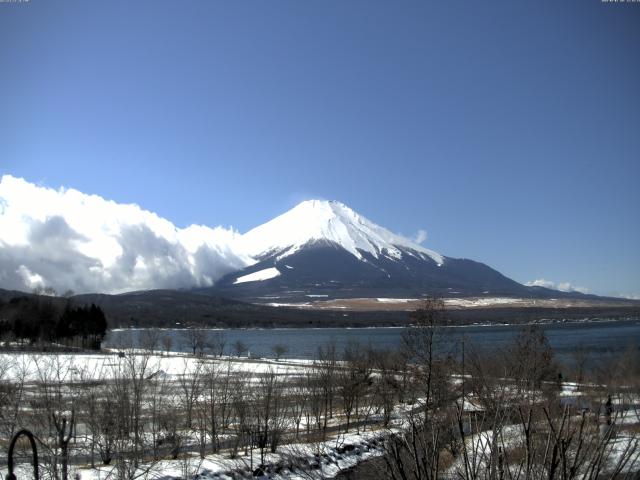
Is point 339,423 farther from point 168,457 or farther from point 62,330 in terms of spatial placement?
point 62,330

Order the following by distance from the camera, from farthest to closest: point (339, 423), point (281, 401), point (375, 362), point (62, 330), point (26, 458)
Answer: point (62, 330), point (375, 362), point (339, 423), point (281, 401), point (26, 458)

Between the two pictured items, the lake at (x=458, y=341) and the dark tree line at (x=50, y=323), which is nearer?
the lake at (x=458, y=341)

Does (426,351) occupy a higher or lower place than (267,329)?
higher

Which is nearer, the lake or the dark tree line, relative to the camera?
the lake

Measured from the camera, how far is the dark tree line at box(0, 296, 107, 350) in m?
81.0

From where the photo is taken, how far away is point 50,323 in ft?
278

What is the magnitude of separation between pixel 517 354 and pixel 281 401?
13483mm

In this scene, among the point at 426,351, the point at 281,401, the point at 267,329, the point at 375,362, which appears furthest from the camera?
the point at 267,329

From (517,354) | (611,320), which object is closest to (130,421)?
(517,354)

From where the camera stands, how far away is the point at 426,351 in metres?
30.0

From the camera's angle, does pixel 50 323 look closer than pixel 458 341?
No

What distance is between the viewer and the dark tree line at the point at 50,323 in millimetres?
81000

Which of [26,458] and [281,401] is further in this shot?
[281,401]

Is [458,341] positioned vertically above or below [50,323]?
above
